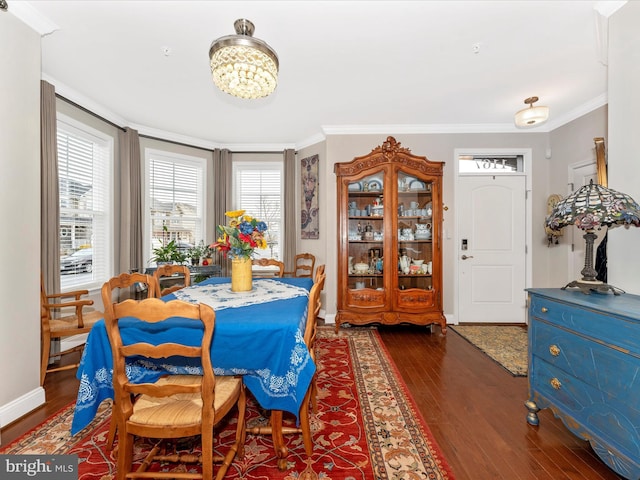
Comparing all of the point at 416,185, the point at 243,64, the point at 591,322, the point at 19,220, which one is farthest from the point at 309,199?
the point at 591,322

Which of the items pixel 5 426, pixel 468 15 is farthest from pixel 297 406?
pixel 468 15

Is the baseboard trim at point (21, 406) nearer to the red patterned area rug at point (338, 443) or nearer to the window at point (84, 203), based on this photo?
the red patterned area rug at point (338, 443)

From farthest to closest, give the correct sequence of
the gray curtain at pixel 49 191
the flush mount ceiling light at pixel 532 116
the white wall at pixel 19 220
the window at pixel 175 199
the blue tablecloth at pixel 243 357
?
the window at pixel 175 199
the flush mount ceiling light at pixel 532 116
the gray curtain at pixel 49 191
the white wall at pixel 19 220
the blue tablecloth at pixel 243 357

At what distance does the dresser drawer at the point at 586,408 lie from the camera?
1.29 m

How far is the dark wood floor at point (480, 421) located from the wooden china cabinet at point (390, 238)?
69 cm


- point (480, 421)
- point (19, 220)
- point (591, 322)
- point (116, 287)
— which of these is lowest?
point (480, 421)

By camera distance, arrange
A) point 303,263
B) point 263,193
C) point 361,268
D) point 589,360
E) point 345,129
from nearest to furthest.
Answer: point 589,360
point 361,268
point 345,129
point 303,263
point 263,193

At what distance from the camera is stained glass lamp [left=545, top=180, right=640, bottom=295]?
4.93ft

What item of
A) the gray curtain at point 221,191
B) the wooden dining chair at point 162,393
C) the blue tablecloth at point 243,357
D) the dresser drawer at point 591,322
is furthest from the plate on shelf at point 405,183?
the wooden dining chair at point 162,393

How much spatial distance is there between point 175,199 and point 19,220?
245 centimetres

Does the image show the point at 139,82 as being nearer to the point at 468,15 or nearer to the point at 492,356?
the point at 468,15

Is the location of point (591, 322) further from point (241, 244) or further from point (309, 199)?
point (309, 199)

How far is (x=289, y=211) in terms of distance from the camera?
4.61 m

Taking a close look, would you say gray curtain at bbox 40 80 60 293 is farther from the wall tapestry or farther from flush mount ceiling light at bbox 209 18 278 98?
the wall tapestry
